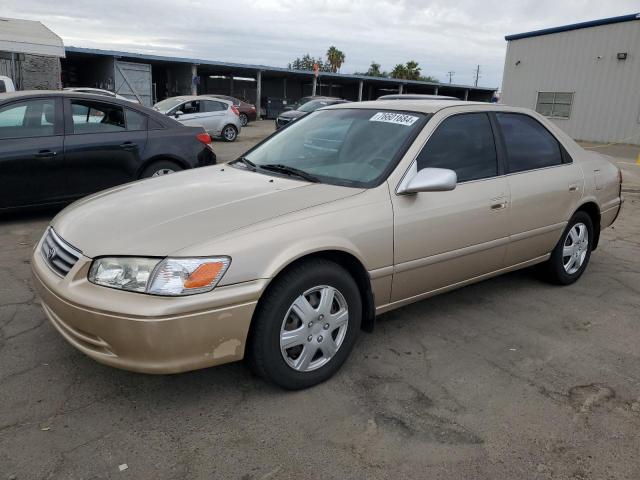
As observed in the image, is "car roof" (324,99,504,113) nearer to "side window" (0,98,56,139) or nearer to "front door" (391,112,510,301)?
"front door" (391,112,510,301)

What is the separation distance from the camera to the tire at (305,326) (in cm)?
264

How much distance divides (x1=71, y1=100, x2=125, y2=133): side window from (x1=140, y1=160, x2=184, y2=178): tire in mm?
540

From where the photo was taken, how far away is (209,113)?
1814 centimetres

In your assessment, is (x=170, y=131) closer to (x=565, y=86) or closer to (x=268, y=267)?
(x=268, y=267)

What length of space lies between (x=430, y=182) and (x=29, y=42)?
61.9 ft

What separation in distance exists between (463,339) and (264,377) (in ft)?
4.97

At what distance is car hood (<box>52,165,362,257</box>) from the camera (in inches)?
102

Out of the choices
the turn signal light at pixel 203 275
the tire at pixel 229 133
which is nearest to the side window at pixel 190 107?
the tire at pixel 229 133

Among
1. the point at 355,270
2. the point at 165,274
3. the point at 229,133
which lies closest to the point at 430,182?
the point at 355,270

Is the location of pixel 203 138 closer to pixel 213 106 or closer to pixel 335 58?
pixel 213 106

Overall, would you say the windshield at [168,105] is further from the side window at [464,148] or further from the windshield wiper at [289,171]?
the side window at [464,148]

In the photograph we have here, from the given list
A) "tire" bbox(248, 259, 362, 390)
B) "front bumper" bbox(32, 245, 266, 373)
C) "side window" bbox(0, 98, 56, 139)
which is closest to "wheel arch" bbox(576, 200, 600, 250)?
"tire" bbox(248, 259, 362, 390)

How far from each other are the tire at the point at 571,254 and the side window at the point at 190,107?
15.1m

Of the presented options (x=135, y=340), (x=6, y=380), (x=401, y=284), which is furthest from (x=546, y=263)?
(x=6, y=380)
